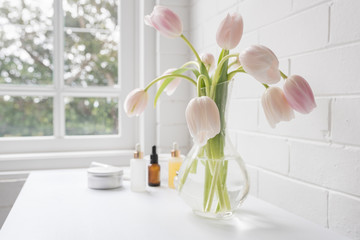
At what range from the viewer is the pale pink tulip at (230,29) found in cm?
71

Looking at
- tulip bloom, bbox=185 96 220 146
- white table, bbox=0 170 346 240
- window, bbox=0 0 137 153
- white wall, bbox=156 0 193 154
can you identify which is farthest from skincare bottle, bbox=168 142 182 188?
window, bbox=0 0 137 153

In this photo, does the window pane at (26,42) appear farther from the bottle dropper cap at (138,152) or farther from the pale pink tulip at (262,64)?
the pale pink tulip at (262,64)

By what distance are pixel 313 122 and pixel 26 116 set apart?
1.35m

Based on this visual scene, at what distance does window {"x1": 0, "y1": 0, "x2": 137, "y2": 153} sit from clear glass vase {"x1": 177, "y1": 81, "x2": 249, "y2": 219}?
100cm

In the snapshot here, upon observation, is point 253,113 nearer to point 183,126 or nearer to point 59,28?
point 183,126

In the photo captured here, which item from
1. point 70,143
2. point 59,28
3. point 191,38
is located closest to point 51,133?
point 70,143

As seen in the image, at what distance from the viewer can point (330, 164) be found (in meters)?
0.78

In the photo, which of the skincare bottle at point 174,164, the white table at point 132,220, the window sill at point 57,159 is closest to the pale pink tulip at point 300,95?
the white table at point 132,220

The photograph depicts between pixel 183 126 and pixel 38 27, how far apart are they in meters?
0.86

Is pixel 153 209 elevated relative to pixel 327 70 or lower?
lower

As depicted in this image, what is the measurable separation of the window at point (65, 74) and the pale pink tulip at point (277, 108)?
45.5 inches

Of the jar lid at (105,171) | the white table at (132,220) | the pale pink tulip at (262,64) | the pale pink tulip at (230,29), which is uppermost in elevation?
the pale pink tulip at (230,29)

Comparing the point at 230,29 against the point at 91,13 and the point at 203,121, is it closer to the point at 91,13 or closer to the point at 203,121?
the point at 203,121

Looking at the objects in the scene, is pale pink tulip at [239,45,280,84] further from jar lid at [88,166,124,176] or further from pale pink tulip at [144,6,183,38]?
jar lid at [88,166,124,176]
